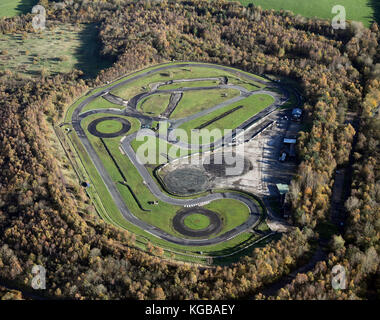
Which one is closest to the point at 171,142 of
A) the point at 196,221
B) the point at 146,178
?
the point at 146,178

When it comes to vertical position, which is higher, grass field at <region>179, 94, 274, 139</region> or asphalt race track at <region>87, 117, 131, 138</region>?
grass field at <region>179, 94, 274, 139</region>

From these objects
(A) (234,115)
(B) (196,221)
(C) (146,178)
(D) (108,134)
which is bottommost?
(B) (196,221)

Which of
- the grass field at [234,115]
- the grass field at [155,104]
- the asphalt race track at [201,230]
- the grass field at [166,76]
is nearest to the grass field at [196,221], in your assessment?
the asphalt race track at [201,230]

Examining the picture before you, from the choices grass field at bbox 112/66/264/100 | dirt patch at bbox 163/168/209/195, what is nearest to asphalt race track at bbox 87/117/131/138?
grass field at bbox 112/66/264/100

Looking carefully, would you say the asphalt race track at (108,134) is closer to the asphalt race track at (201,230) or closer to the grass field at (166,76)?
the grass field at (166,76)

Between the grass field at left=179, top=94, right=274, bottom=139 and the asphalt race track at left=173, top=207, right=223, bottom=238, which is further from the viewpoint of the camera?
the grass field at left=179, top=94, right=274, bottom=139

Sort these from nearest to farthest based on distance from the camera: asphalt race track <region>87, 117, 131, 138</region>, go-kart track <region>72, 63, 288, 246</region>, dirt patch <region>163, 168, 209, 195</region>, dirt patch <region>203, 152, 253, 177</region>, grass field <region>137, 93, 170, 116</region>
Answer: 1. go-kart track <region>72, 63, 288, 246</region>
2. dirt patch <region>163, 168, 209, 195</region>
3. dirt patch <region>203, 152, 253, 177</region>
4. asphalt race track <region>87, 117, 131, 138</region>
5. grass field <region>137, 93, 170, 116</region>

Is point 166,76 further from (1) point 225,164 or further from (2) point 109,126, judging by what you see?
(1) point 225,164

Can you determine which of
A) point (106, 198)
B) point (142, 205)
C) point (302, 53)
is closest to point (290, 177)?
point (142, 205)

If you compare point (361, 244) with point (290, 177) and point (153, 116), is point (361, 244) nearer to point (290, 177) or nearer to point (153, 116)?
point (290, 177)

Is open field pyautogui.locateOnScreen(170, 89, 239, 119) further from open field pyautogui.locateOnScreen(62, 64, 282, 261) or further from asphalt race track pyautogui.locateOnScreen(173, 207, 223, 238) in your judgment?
asphalt race track pyautogui.locateOnScreen(173, 207, 223, 238)
